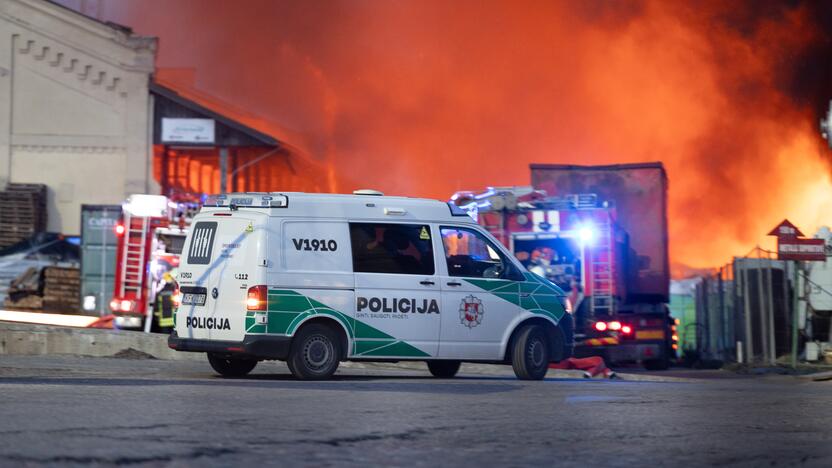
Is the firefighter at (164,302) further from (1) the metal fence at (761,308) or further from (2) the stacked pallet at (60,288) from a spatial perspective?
(2) the stacked pallet at (60,288)

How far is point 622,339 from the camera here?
912 inches

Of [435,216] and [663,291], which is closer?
[435,216]

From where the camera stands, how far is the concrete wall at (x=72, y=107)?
47219 millimetres

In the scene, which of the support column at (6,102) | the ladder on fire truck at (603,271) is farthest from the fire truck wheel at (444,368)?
the support column at (6,102)

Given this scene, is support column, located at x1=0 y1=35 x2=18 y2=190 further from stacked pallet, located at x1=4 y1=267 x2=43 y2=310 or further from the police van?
the police van

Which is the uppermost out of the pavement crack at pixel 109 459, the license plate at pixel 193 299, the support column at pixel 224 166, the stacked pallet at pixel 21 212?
the support column at pixel 224 166

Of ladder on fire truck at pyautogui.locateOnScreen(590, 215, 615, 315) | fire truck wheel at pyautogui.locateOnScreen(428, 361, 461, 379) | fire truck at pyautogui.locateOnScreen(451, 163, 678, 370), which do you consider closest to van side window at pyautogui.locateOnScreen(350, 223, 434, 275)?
fire truck wheel at pyautogui.locateOnScreen(428, 361, 461, 379)

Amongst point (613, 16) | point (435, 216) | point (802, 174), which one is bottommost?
point (435, 216)

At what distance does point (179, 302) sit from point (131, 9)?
138 feet

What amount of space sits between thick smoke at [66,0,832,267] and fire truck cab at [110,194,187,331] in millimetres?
19121

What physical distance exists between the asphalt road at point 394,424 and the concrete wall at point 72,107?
1398 inches

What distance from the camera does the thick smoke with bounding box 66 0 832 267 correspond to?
41.4 meters

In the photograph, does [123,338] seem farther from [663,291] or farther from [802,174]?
[802,174]

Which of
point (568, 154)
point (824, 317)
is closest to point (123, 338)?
point (824, 317)
